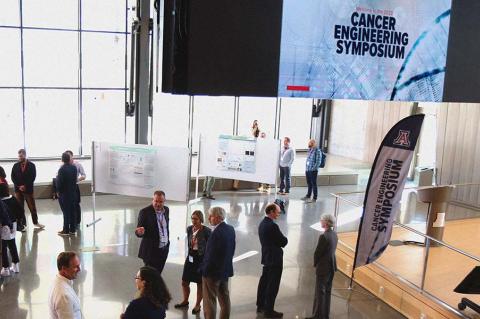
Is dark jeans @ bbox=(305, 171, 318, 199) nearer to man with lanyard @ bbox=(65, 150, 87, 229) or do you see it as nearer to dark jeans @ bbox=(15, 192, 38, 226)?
man with lanyard @ bbox=(65, 150, 87, 229)

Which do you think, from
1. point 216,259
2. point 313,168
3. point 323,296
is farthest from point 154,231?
point 313,168

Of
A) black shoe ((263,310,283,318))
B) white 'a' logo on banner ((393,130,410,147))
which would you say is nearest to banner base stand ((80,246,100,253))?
black shoe ((263,310,283,318))

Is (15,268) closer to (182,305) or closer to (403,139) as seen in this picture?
(182,305)

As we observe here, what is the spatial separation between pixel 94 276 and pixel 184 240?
7.33ft

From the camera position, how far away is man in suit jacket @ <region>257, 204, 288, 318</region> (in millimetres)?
6859

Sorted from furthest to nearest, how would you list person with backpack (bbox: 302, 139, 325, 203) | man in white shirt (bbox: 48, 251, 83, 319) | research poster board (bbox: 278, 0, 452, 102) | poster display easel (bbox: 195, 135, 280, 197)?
person with backpack (bbox: 302, 139, 325, 203), poster display easel (bbox: 195, 135, 280, 197), research poster board (bbox: 278, 0, 452, 102), man in white shirt (bbox: 48, 251, 83, 319)

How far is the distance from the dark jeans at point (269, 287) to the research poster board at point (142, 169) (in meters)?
2.73

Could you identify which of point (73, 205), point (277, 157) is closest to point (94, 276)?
point (73, 205)

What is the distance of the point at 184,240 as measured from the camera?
396 inches

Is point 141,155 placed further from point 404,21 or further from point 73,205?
point 404,21

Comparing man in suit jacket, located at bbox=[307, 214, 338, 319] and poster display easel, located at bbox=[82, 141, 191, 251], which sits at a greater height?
poster display easel, located at bbox=[82, 141, 191, 251]

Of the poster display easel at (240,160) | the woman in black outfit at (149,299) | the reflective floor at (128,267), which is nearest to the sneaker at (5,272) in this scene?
the reflective floor at (128,267)

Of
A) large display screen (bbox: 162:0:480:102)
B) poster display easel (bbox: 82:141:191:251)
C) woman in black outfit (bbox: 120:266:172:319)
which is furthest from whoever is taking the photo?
poster display easel (bbox: 82:141:191:251)

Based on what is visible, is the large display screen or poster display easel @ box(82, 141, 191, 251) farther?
poster display easel @ box(82, 141, 191, 251)
